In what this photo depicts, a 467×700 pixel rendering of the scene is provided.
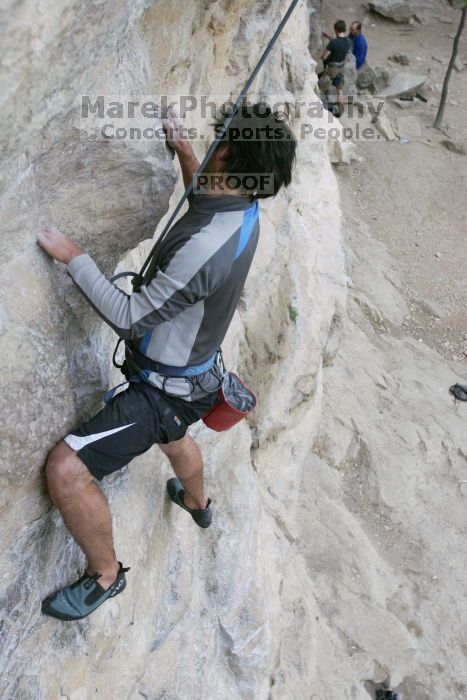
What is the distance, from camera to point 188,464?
11.5 ft

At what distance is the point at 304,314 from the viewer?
20.8 feet

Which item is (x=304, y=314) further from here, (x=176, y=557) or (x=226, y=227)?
(x=226, y=227)

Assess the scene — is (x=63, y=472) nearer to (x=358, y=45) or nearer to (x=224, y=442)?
(x=224, y=442)

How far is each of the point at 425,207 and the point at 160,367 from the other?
10881 millimetres

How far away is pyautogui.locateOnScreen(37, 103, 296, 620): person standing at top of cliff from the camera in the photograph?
8.45 ft

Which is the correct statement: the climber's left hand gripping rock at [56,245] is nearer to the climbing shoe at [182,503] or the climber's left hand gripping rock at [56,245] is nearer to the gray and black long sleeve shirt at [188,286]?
the gray and black long sleeve shirt at [188,286]

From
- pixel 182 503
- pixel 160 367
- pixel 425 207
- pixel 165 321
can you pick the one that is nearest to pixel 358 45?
pixel 425 207

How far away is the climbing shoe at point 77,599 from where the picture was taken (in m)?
2.78

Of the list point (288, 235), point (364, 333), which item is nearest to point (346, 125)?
point (364, 333)

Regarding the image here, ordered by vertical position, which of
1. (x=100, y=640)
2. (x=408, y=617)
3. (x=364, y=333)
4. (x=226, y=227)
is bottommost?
(x=408, y=617)

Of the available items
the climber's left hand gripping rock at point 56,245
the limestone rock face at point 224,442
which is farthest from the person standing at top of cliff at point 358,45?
the climber's left hand gripping rock at point 56,245

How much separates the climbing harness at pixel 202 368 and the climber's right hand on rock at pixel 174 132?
22 cm

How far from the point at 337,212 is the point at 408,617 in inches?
178

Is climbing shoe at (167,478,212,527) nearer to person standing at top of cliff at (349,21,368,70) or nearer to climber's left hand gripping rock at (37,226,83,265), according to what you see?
climber's left hand gripping rock at (37,226,83,265)
